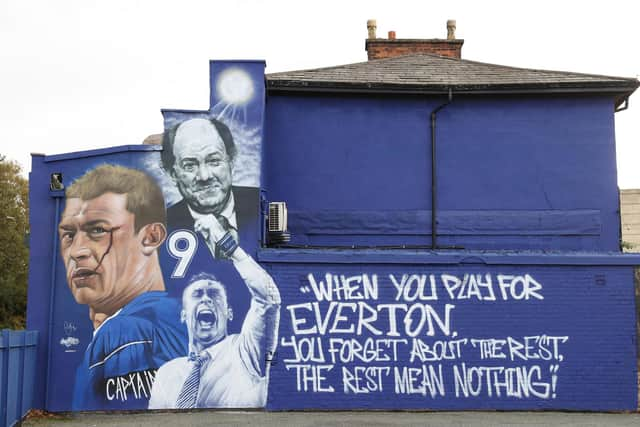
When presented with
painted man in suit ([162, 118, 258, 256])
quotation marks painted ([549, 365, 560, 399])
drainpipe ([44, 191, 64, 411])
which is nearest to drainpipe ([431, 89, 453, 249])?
quotation marks painted ([549, 365, 560, 399])

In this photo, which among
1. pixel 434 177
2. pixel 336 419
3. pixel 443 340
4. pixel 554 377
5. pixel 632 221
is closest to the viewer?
pixel 336 419

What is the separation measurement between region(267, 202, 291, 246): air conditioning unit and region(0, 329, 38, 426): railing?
14.3 feet

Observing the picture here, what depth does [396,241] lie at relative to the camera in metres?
14.7

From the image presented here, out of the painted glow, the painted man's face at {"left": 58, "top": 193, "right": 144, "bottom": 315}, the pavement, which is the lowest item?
the pavement

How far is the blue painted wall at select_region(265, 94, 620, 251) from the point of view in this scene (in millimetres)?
14695

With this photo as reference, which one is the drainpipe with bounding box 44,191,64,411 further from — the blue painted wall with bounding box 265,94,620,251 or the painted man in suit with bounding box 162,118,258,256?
Result: the blue painted wall with bounding box 265,94,620,251

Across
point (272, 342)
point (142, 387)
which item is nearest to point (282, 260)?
point (272, 342)

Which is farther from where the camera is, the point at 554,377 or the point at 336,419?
the point at 554,377

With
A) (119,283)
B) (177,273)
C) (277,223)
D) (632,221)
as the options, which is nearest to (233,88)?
(277,223)

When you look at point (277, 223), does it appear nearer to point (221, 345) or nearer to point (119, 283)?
point (221, 345)

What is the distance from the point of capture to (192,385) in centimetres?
1280

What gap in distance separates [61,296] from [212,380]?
2973 mm

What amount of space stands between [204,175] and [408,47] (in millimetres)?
7213

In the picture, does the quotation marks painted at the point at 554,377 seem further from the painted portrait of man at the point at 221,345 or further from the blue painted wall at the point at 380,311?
the painted portrait of man at the point at 221,345
